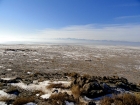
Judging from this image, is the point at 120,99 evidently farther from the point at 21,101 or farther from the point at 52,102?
the point at 21,101

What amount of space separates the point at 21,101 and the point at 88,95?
3.52 metres

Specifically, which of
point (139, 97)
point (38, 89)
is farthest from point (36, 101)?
point (139, 97)

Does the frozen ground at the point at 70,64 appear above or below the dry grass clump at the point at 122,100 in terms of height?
below

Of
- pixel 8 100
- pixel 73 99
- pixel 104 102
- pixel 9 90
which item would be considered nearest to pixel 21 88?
pixel 9 90

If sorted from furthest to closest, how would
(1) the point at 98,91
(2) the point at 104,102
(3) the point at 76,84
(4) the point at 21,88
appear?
(4) the point at 21,88
(3) the point at 76,84
(1) the point at 98,91
(2) the point at 104,102

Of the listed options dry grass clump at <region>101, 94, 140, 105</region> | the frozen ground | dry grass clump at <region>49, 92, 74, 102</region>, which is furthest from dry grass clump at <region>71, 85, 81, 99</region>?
the frozen ground

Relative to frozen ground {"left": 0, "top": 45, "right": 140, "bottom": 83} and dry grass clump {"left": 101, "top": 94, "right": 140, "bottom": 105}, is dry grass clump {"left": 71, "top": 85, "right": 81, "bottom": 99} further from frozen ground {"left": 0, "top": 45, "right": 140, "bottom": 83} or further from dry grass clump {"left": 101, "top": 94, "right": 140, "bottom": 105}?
frozen ground {"left": 0, "top": 45, "right": 140, "bottom": 83}

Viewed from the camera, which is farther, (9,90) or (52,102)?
(9,90)

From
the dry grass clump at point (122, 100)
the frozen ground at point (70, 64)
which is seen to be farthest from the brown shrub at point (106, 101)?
the frozen ground at point (70, 64)

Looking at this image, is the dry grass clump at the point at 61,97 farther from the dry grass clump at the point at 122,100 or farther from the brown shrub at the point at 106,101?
the dry grass clump at the point at 122,100

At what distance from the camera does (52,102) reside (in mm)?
9109

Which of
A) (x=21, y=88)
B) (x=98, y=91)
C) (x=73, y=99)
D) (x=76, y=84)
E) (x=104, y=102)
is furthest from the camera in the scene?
(x=21, y=88)

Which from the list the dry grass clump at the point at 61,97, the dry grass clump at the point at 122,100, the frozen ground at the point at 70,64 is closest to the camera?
the dry grass clump at the point at 122,100

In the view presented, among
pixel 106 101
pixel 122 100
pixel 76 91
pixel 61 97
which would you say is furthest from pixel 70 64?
pixel 106 101
